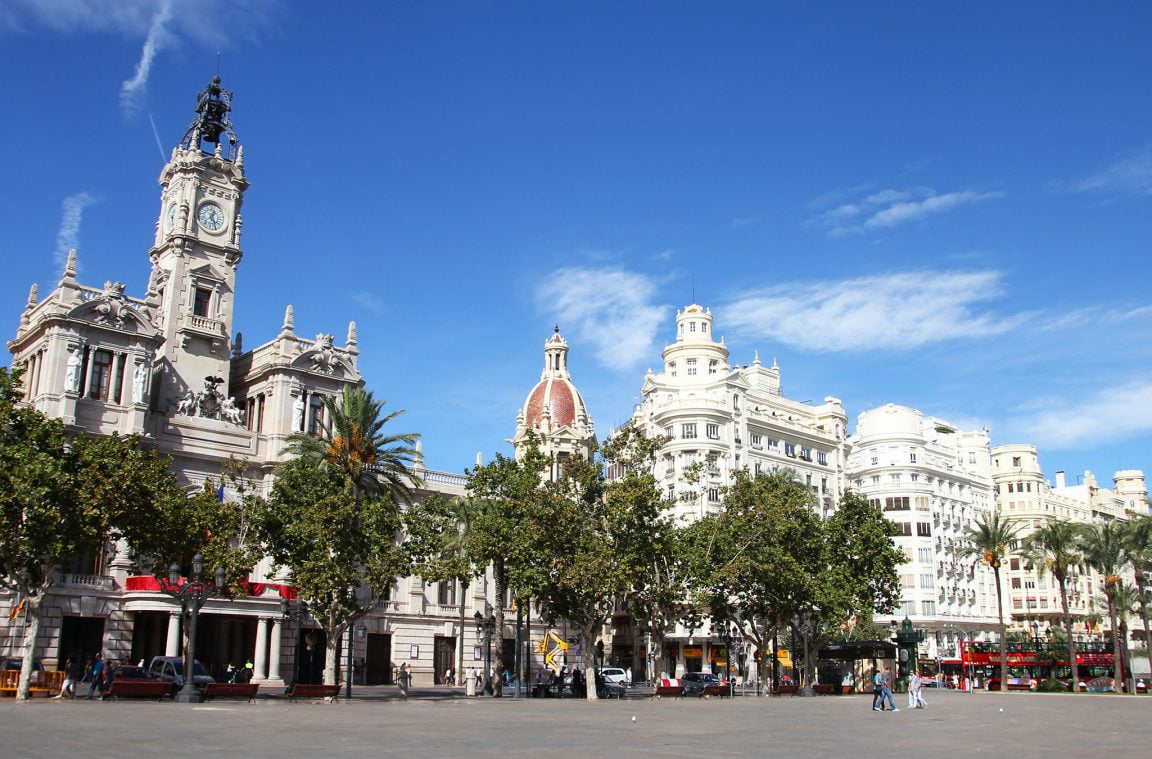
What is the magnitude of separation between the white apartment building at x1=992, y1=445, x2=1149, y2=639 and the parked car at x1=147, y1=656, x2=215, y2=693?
89.6 meters

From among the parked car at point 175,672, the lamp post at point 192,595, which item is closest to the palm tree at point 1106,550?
the parked car at point 175,672

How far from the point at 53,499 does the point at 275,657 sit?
73.3 feet

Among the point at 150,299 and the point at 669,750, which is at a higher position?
the point at 150,299

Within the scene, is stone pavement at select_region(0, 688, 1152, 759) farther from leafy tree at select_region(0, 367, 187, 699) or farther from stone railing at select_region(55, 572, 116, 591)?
stone railing at select_region(55, 572, 116, 591)

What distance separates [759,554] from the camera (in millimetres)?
57656

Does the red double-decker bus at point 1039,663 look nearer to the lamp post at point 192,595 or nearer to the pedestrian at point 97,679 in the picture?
the lamp post at point 192,595

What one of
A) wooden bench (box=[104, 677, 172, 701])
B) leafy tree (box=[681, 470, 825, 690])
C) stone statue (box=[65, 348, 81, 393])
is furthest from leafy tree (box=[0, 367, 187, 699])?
leafy tree (box=[681, 470, 825, 690])


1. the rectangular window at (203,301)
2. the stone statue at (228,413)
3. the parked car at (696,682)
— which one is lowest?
the parked car at (696,682)

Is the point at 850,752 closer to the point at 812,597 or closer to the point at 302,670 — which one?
the point at 812,597

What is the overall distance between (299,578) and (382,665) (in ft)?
81.1

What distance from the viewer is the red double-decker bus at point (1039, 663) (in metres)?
77.1

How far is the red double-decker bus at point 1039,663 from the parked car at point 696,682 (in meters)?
22.2

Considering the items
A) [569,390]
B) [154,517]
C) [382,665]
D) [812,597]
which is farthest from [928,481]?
[154,517]

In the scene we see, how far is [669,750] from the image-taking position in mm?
20469
